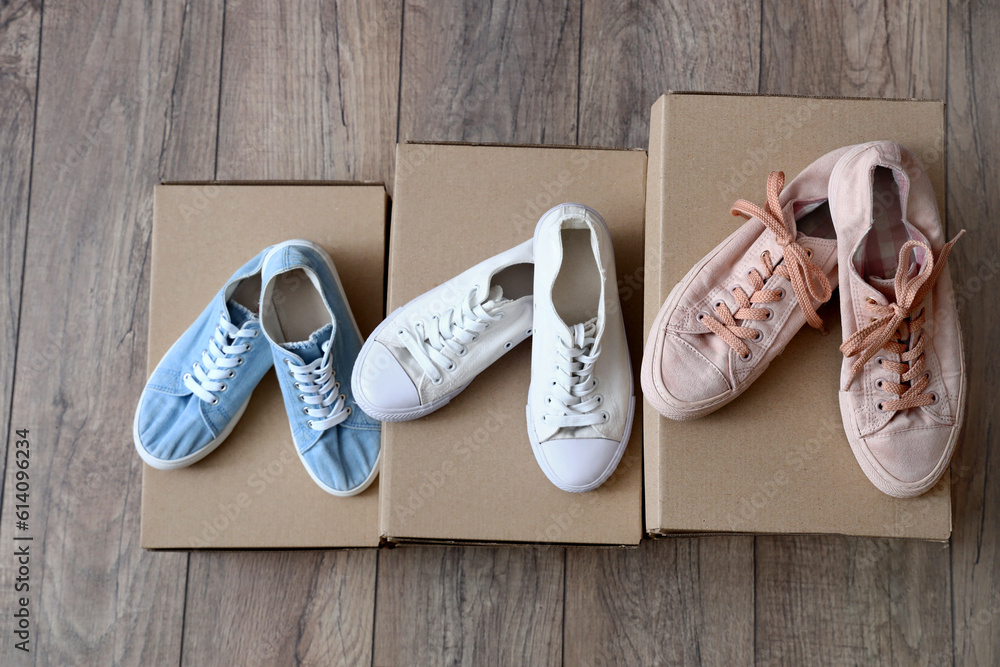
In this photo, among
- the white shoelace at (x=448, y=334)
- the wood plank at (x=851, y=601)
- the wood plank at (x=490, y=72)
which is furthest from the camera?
the wood plank at (x=490, y=72)

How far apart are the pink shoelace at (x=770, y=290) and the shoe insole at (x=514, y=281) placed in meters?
0.21

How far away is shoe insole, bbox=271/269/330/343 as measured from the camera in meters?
0.81

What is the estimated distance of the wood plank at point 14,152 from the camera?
38.7 inches

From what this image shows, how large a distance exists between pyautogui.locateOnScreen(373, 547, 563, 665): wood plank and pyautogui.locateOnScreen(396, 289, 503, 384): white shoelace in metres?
0.34

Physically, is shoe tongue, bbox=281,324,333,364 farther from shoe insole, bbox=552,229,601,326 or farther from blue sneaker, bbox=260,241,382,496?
shoe insole, bbox=552,229,601,326

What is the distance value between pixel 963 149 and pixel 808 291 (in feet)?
1.91

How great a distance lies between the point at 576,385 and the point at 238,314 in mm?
422

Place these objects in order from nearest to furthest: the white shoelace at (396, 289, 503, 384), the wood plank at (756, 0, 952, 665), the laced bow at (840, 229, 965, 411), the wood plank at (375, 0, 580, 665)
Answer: the laced bow at (840, 229, 965, 411) < the white shoelace at (396, 289, 503, 384) < the wood plank at (756, 0, 952, 665) < the wood plank at (375, 0, 580, 665)

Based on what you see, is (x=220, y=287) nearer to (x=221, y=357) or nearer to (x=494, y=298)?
(x=221, y=357)

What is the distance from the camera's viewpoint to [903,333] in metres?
0.66

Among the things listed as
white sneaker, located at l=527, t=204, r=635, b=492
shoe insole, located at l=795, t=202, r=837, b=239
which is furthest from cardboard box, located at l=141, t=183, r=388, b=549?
shoe insole, located at l=795, t=202, r=837, b=239

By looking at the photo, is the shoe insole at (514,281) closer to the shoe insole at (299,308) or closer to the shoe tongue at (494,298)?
the shoe tongue at (494,298)

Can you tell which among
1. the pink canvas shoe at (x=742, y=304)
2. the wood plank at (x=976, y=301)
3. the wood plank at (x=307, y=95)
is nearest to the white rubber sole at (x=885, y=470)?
the pink canvas shoe at (x=742, y=304)

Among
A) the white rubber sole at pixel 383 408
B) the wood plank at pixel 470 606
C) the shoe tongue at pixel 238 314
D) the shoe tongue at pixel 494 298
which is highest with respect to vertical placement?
the shoe tongue at pixel 494 298
